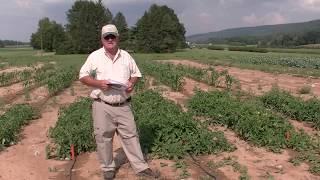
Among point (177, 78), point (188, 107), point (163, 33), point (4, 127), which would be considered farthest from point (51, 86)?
point (163, 33)

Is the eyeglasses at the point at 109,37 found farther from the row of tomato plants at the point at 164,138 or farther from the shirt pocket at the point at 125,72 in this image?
the row of tomato plants at the point at 164,138

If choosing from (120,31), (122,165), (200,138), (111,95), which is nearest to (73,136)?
(122,165)

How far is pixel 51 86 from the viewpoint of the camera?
15250 millimetres

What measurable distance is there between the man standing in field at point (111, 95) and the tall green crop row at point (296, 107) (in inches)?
189

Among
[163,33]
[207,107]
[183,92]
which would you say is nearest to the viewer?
[207,107]

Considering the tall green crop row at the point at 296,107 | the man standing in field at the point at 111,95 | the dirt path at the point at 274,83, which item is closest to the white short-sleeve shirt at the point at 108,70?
the man standing in field at the point at 111,95

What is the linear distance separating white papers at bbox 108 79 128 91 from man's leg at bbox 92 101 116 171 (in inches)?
11.4

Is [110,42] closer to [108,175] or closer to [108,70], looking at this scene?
[108,70]

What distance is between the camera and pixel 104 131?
6.31m

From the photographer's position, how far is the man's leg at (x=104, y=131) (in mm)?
6266

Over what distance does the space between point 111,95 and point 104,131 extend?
502mm

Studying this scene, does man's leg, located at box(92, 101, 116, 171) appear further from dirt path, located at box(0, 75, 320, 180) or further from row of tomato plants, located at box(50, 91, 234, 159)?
row of tomato plants, located at box(50, 91, 234, 159)

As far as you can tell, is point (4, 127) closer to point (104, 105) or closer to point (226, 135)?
point (104, 105)

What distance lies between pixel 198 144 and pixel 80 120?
250 centimetres
